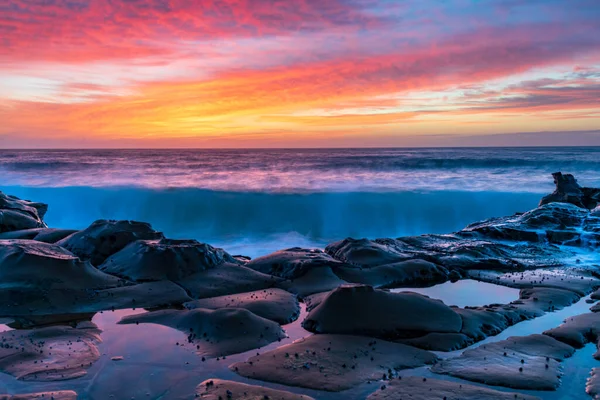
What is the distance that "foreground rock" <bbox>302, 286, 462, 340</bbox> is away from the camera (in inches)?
267

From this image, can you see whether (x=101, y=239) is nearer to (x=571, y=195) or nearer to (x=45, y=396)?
(x=45, y=396)

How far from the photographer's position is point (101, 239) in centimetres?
1066

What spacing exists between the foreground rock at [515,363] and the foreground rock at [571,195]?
12296mm

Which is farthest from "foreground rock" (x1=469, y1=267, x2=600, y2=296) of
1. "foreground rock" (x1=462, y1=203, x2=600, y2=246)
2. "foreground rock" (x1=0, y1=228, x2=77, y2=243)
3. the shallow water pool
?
"foreground rock" (x1=0, y1=228, x2=77, y2=243)

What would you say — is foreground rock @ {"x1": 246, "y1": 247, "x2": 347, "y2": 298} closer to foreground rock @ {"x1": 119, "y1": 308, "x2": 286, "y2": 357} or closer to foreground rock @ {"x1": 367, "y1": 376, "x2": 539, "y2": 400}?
foreground rock @ {"x1": 119, "y1": 308, "x2": 286, "y2": 357}

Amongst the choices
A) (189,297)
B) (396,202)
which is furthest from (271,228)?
(189,297)

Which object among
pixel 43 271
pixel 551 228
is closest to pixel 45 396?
pixel 43 271

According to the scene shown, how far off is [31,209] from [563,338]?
1410 centimetres

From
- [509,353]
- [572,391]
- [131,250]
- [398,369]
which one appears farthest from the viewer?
[131,250]

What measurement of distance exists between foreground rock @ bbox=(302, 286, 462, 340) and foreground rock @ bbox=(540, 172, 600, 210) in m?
12.1

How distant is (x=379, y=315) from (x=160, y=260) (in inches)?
184

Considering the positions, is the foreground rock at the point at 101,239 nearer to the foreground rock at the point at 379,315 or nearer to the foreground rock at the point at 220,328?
the foreground rock at the point at 220,328

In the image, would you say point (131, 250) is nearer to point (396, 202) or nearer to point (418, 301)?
point (418, 301)

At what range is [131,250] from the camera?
33.2ft
